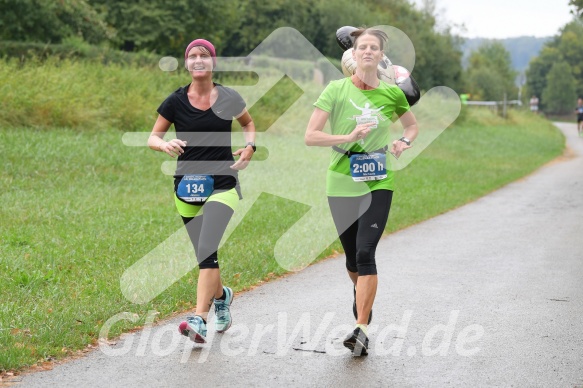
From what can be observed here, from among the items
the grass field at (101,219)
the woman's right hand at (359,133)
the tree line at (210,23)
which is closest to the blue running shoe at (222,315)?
the grass field at (101,219)

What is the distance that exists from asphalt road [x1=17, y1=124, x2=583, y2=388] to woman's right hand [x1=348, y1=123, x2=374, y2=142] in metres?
1.42

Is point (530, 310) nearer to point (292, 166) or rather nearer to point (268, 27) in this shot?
point (292, 166)

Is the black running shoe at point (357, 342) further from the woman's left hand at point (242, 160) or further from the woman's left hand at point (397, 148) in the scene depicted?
the woman's left hand at point (242, 160)

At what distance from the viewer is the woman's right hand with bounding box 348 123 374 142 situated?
589cm

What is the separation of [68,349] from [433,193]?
1294 cm

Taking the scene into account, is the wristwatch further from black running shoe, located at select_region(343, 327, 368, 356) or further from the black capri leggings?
black running shoe, located at select_region(343, 327, 368, 356)

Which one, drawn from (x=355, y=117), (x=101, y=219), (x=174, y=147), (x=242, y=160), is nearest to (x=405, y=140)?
(x=355, y=117)

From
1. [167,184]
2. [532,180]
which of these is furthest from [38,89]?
[532,180]

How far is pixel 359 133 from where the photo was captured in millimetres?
5902

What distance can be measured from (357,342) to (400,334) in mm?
811

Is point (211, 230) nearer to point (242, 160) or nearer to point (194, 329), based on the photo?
point (242, 160)

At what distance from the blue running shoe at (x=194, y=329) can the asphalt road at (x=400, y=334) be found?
0.08 metres

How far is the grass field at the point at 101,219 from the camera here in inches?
272

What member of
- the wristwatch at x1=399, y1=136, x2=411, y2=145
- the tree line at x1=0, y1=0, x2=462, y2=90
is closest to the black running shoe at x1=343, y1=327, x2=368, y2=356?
the wristwatch at x1=399, y1=136, x2=411, y2=145
